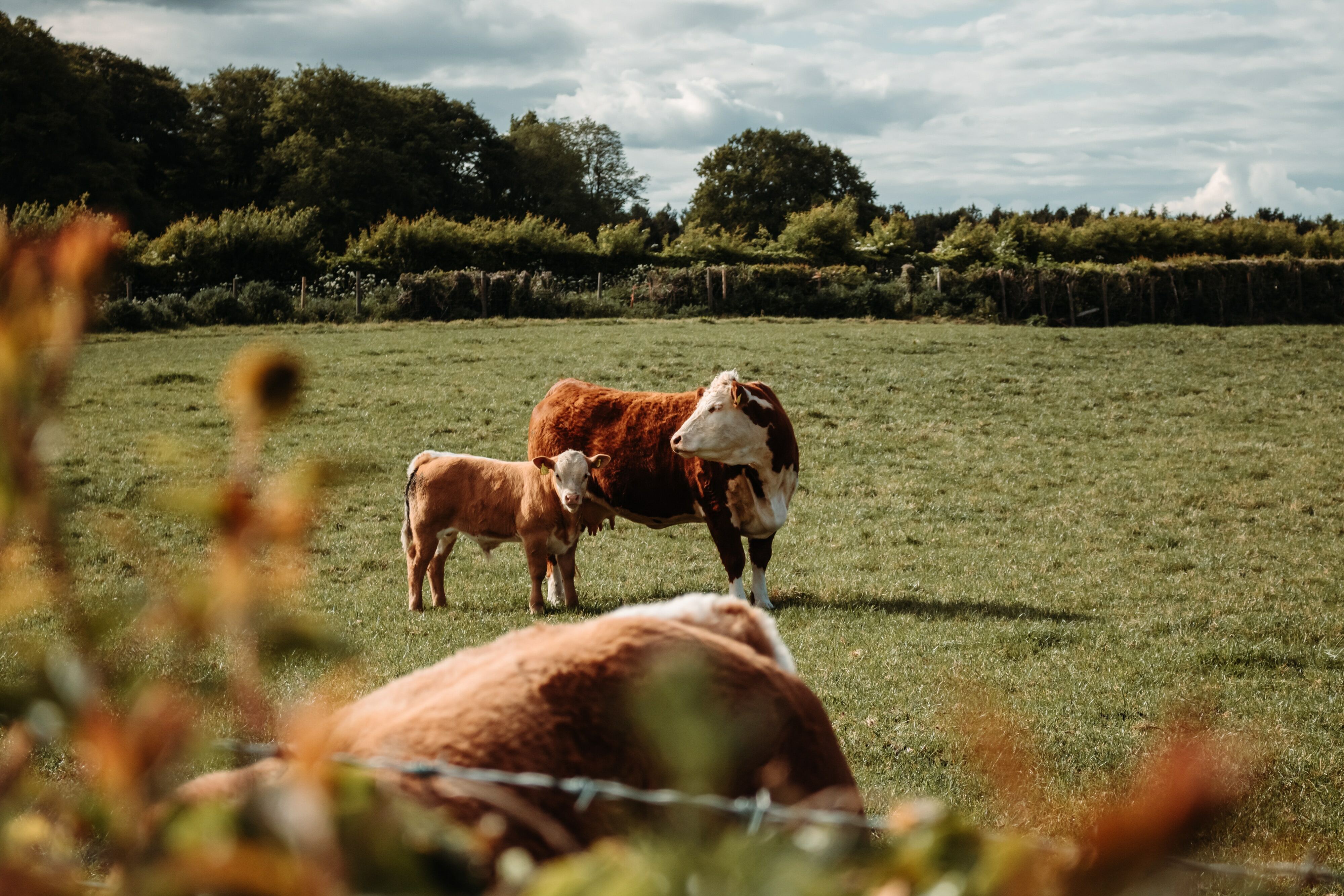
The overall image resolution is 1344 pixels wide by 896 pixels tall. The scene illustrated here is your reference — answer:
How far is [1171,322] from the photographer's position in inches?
1316

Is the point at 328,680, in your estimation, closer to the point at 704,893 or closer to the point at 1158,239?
the point at 704,893

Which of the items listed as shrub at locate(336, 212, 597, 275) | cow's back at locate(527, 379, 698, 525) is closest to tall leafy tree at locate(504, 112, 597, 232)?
shrub at locate(336, 212, 597, 275)

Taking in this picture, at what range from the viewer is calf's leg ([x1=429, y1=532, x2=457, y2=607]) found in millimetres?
8727

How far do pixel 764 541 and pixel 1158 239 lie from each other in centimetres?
4739

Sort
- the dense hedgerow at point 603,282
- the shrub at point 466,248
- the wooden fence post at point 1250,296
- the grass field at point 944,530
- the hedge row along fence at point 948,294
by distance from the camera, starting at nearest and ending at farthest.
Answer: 1. the grass field at point 944,530
2. the dense hedgerow at point 603,282
3. the hedge row along fence at point 948,294
4. the wooden fence post at point 1250,296
5. the shrub at point 466,248

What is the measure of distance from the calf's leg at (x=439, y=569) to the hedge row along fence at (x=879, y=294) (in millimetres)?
23000

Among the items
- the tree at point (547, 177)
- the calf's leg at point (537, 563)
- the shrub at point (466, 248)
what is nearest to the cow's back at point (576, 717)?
the calf's leg at point (537, 563)

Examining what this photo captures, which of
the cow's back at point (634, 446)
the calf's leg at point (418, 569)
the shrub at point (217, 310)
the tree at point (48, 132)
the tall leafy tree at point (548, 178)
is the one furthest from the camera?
the tall leafy tree at point (548, 178)

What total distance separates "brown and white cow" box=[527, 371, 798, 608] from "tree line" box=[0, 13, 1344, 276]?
91.3 feet

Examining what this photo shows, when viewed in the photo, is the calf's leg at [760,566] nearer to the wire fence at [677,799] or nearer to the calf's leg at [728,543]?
the calf's leg at [728,543]

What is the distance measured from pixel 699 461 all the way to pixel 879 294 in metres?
26.6

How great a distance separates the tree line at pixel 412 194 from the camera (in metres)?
40.0

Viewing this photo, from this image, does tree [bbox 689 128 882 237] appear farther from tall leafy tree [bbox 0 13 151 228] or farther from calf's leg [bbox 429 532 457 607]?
calf's leg [bbox 429 532 457 607]

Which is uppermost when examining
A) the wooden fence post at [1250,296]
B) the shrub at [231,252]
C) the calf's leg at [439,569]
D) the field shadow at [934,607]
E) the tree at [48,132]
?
the tree at [48,132]
